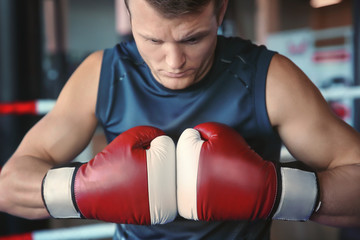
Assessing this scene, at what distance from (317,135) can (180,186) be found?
0.38m

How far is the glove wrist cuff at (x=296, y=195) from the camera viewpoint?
82 centimetres

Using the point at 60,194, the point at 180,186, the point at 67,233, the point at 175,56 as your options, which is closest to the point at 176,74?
the point at 175,56

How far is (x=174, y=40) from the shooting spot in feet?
2.80

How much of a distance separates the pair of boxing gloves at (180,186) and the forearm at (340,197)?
0.05m

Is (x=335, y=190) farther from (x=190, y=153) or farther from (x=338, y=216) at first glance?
(x=190, y=153)

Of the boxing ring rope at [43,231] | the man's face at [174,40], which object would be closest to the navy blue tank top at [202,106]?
the man's face at [174,40]

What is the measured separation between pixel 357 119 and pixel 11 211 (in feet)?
7.64

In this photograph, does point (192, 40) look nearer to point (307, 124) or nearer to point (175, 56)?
point (175, 56)

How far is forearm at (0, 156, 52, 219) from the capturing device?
89cm

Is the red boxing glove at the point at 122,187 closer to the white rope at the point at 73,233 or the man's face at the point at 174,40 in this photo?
the man's face at the point at 174,40

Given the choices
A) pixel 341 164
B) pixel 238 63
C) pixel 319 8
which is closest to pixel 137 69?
pixel 238 63

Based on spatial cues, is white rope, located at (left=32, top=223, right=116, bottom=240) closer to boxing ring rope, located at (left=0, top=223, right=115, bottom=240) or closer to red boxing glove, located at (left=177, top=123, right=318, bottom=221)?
boxing ring rope, located at (left=0, top=223, right=115, bottom=240)

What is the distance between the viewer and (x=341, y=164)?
94 centimetres

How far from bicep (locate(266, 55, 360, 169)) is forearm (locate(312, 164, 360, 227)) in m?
0.05
